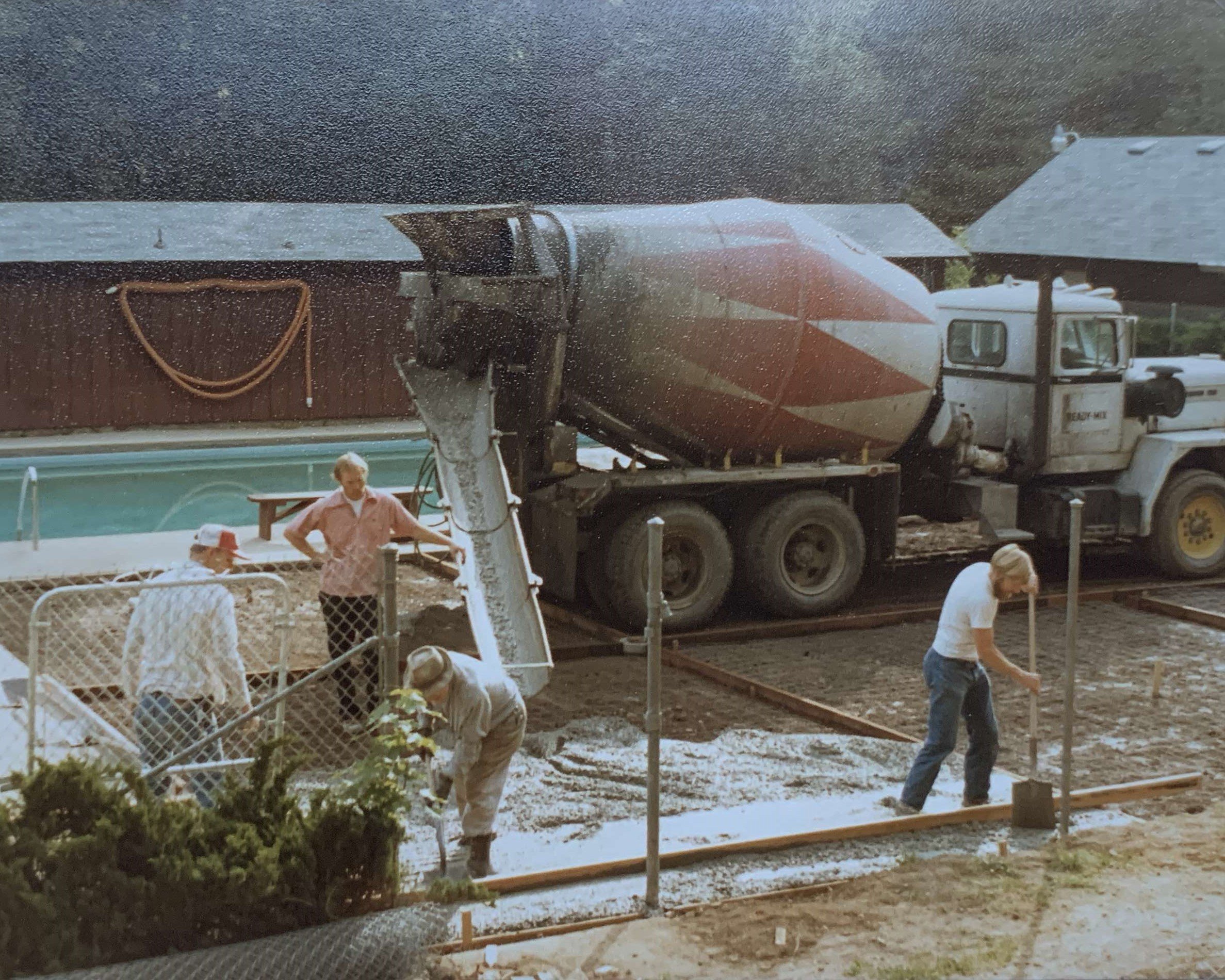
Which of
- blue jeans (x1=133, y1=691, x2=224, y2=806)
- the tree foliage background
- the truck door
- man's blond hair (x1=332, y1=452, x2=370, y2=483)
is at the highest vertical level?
the tree foliage background

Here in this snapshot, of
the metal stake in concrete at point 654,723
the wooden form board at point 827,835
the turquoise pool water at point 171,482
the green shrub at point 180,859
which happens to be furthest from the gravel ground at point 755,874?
the turquoise pool water at point 171,482

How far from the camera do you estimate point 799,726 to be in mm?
9211

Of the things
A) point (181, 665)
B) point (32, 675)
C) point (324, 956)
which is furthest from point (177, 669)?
point (324, 956)

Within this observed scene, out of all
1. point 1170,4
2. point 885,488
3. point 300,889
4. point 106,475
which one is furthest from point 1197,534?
point 106,475

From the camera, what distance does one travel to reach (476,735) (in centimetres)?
645

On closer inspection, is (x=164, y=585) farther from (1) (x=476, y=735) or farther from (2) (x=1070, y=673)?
(2) (x=1070, y=673)

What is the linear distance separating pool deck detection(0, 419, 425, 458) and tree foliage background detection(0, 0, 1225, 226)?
3.42 m

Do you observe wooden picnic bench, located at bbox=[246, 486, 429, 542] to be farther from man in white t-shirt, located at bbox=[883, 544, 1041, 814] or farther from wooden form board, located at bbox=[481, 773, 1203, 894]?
wooden form board, located at bbox=[481, 773, 1203, 894]

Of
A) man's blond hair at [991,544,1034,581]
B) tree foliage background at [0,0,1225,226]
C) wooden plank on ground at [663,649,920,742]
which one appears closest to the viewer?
man's blond hair at [991,544,1034,581]

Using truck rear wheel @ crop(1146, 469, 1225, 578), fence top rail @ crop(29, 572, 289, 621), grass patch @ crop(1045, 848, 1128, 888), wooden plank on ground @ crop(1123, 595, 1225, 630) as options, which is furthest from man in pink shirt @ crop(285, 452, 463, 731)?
truck rear wheel @ crop(1146, 469, 1225, 578)

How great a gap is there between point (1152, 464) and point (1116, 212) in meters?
2.62

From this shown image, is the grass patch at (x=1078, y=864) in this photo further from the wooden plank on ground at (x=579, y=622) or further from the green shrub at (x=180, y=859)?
the wooden plank on ground at (x=579, y=622)

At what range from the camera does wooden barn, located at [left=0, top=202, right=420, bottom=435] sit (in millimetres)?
21359

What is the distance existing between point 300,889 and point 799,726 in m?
4.33
